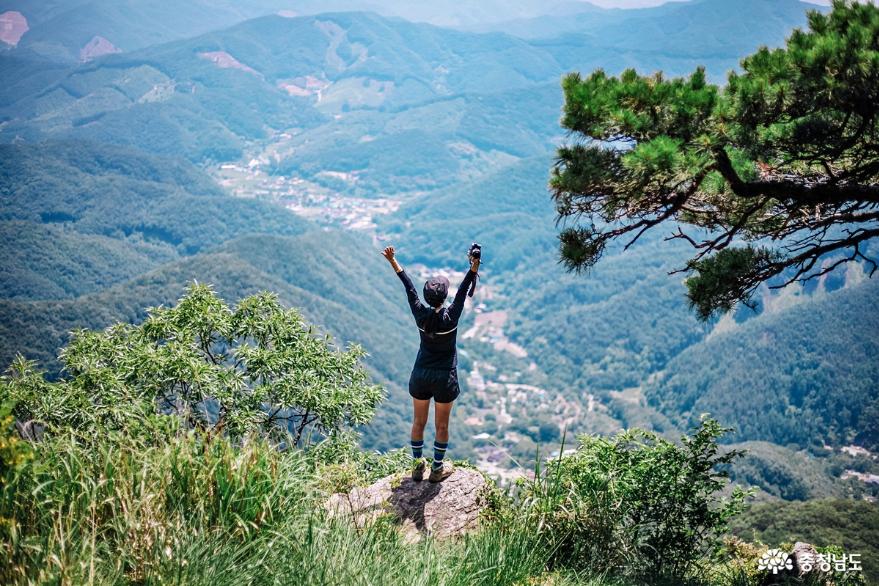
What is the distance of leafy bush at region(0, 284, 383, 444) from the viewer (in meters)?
9.17

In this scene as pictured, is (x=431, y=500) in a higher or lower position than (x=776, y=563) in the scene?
higher

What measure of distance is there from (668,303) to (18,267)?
176 metres

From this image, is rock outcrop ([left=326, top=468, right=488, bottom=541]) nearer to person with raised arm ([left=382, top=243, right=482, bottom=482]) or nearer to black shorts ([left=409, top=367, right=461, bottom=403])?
person with raised arm ([left=382, top=243, right=482, bottom=482])

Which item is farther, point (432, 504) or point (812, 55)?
point (432, 504)

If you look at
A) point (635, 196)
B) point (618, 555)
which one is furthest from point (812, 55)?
point (618, 555)

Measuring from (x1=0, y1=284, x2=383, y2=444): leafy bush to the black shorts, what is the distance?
3.35 meters

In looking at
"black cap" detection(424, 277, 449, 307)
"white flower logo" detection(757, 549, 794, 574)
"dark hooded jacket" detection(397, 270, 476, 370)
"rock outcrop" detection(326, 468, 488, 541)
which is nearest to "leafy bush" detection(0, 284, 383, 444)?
"rock outcrop" detection(326, 468, 488, 541)

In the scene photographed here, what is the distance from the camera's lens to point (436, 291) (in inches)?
244

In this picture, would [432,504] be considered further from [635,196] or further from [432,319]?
[635,196]

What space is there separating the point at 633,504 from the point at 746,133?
4329mm

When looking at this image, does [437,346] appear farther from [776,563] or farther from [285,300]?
[285,300]

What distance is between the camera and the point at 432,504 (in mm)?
6453

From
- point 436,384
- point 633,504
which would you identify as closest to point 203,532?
point 436,384

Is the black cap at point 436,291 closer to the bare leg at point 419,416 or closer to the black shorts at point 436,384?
the black shorts at point 436,384
